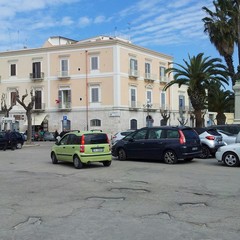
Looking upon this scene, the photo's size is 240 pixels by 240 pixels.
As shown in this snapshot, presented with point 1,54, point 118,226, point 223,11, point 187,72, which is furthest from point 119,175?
point 1,54

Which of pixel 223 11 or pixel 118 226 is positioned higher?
pixel 223 11

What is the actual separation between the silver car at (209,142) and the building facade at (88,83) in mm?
32907

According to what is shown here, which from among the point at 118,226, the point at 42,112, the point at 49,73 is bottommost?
the point at 118,226

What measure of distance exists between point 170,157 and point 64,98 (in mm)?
43554

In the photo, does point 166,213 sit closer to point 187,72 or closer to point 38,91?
point 187,72

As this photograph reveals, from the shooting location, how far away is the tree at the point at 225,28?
129 feet

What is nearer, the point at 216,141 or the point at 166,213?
the point at 166,213

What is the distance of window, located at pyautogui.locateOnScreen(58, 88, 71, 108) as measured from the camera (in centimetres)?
5922

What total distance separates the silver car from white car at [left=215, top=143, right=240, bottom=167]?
131 inches

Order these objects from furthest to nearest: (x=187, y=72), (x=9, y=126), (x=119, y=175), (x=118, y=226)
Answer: (x=9, y=126) < (x=187, y=72) < (x=119, y=175) < (x=118, y=226)

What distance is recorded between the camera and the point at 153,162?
61.2 ft

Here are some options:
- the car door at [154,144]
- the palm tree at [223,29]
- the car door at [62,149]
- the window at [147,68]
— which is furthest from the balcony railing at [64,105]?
the car door at [154,144]

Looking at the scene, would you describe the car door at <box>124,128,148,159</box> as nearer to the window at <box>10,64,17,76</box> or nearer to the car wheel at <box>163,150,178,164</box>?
the car wheel at <box>163,150,178,164</box>

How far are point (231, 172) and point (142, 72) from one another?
47274 millimetres
